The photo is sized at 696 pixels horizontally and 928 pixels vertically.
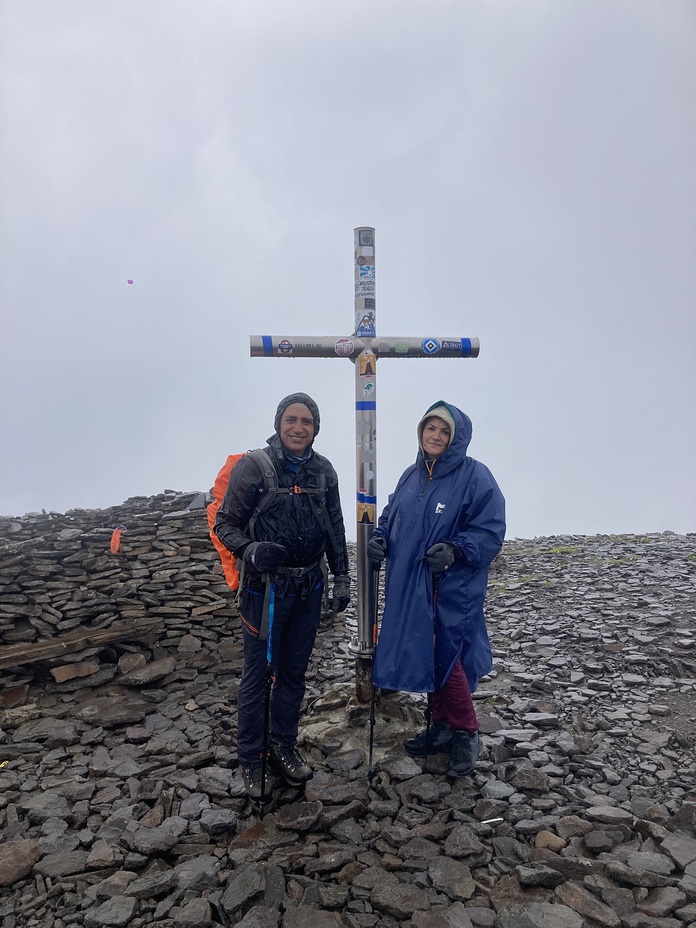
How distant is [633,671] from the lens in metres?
7.70

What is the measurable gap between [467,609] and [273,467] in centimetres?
204

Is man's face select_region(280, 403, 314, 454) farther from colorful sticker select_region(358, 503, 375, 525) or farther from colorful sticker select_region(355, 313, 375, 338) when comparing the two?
colorful sticker select_region(355, 313, 375, 338)

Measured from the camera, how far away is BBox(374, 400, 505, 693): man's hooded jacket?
17.0 feet

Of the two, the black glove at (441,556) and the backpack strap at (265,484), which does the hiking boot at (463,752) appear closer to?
the black glove at (441,556)

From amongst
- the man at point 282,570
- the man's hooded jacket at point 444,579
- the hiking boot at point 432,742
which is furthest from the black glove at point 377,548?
the hiking boot at point 432,742

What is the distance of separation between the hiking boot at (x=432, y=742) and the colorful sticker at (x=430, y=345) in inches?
140

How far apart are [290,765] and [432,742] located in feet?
4.27

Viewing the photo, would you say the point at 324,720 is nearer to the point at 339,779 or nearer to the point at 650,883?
the point at 339,779

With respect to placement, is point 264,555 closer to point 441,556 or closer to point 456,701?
point 441,556

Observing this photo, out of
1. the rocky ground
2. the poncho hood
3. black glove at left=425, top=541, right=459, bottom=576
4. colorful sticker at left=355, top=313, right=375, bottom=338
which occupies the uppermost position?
colorful sticker at left=355, top=313, right=375, bottom=338

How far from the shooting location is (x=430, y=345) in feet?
20.2

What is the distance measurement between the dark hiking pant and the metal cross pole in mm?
868

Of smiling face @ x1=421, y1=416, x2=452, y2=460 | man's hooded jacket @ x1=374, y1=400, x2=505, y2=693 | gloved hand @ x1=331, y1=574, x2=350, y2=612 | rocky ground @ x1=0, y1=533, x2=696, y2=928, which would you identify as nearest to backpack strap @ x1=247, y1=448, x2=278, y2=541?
gloved hand @ x1=331, y1=574, x2=350, y2=612

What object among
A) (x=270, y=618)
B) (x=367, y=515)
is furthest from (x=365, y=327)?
(x=270, y=618)
